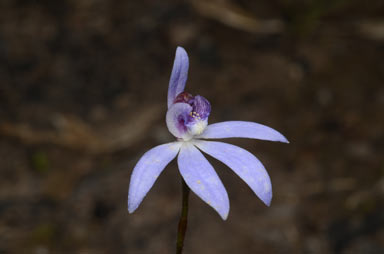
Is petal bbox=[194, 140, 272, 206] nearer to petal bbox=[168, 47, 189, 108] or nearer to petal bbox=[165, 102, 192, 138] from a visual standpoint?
petal bbox=[165, 102, 192, 138]

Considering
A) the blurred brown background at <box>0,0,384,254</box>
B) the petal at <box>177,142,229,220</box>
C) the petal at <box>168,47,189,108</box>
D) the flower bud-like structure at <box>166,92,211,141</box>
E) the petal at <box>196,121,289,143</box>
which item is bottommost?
the petal at <box>177,142,229,220</box>

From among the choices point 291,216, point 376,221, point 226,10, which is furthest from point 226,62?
point 376,221

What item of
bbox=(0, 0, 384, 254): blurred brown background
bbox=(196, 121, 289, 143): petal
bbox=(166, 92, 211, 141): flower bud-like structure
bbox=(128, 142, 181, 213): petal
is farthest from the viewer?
bbox=(0, 0, 384, 254): blurred brown background

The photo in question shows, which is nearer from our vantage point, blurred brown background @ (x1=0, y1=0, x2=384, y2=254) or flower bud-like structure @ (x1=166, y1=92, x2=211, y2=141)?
flower bud-like structure @ (x1=166, y1=92, x2=211, y2=141)

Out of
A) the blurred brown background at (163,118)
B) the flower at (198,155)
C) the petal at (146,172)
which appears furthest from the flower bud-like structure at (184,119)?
the blurred brown background at (163,118)

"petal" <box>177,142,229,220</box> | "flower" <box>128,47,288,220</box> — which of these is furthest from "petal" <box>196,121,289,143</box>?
"petal" <box>177,142,229,220</box>

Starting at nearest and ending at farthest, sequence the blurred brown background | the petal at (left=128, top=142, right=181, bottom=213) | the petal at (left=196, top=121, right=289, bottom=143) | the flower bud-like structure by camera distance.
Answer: the petal at (left=128, top=142, right=181, bottom=213) → the petal at (left=196, top=121, right=289, bottom=143) → the flower bud-like structure → the blurred brown background

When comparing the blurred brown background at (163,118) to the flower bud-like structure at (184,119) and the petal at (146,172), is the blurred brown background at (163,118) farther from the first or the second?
the petal at (146,172)
